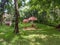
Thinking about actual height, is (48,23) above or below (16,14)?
below

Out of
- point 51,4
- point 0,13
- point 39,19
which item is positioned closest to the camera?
point 0,13

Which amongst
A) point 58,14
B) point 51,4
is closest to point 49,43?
point 51,4

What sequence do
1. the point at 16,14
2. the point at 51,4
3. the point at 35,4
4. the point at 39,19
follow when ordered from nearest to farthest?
the point at 16,14, the point at 51,4, the point at 35,4, the point at 39,19

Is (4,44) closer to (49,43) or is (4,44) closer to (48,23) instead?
(49,43)

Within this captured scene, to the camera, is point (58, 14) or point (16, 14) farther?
point (58, 14)

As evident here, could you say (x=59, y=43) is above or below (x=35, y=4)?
below

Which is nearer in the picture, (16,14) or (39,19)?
(16,14)

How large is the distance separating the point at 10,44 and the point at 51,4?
9.42 metres

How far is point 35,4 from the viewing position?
21.7m

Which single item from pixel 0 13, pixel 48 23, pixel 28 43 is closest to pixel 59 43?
pixel 28 43

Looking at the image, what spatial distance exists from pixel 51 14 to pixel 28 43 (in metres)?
13.6

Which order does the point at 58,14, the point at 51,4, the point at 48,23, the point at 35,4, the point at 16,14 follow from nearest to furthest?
the point at 16,14 → the point at 51,4 → the point at 35,4 → the point at 58,14 → the point at 48,23

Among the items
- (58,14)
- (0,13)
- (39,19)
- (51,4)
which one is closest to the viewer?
(0,13)

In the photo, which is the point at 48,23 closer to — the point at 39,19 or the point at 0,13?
the point at 39,19
